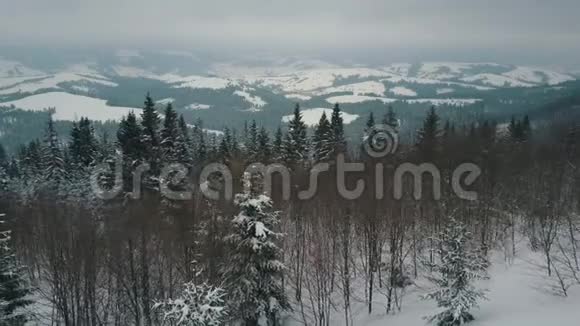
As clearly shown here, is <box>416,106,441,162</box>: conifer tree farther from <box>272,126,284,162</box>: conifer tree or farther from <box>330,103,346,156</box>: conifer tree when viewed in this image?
<box>272,126,284,162</box>: conifer tree

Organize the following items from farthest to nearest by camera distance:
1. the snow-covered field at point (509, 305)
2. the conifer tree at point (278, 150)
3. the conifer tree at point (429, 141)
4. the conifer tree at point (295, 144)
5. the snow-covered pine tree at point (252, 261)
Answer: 1. the conifer tree at point (295, 144)
2. the conifer tree at point (278, 150)
3. the conifer tree at point (429, 141)
4. the snow-covered pine tree at point (252, 261)
5. the snow-covered field at point (509, 305)

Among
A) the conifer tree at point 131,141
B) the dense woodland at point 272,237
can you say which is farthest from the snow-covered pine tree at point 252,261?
the conifer tree at point 131,141

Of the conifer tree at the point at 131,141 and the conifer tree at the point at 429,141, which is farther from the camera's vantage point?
the conifer tree at the point at 429,141

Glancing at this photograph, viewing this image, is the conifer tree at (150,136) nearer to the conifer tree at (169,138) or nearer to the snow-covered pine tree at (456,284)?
the conifer tree at (169,138)

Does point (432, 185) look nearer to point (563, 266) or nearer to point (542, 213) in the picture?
point (542, 213)

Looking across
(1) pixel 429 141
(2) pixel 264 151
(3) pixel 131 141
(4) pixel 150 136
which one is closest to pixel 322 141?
(2) pixel 264 151

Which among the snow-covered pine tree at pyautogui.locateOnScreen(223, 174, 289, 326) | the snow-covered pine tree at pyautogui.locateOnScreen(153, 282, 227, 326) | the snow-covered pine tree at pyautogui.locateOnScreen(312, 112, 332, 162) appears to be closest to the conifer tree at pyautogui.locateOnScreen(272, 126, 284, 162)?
the snow-covered pine tree at pyautogui.locateOnScreen(312, 112, 332, 162)

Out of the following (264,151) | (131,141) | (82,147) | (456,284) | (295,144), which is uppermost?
(131,141)

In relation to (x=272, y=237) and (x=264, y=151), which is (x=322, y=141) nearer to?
(x=264, y=151)
